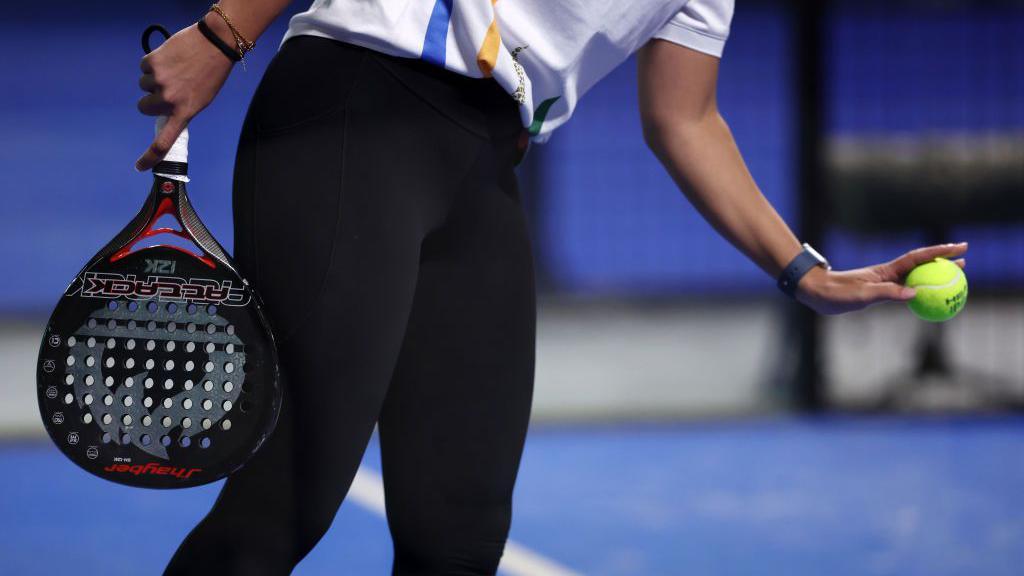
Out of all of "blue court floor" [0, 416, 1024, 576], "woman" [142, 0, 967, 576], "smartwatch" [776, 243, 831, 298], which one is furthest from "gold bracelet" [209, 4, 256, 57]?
"blue court floor" [0, 416, 1024, 576]

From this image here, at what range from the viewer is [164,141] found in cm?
107

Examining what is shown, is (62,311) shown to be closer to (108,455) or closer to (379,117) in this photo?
(108,455)

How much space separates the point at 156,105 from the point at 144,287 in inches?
6.6

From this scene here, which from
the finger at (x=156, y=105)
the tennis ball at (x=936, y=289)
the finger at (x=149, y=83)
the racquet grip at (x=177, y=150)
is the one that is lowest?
the tennis ball at (x=936, y=289)

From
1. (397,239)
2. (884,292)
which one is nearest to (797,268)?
(884,292)

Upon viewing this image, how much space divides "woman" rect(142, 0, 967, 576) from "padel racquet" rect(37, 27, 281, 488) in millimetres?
28

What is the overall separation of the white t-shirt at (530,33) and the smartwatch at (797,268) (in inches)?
10.5

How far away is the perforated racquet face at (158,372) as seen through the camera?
1.08 metres

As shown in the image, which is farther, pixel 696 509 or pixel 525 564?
pixel 696 509

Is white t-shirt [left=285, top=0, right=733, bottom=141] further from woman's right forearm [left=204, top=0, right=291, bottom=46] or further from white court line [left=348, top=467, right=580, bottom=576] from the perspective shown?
white court line [left=348, top=467, right=580, bottom=576]

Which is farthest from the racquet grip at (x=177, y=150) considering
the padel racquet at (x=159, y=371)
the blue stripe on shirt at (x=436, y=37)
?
the blue stripe on shirt at (x=436, y=37)

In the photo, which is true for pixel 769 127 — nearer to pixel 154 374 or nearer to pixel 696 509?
pixel 696 509

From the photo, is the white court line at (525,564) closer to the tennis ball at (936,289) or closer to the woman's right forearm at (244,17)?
the tennis ball at (936,289)

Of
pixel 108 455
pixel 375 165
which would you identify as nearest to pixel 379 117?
pixel 375 165
